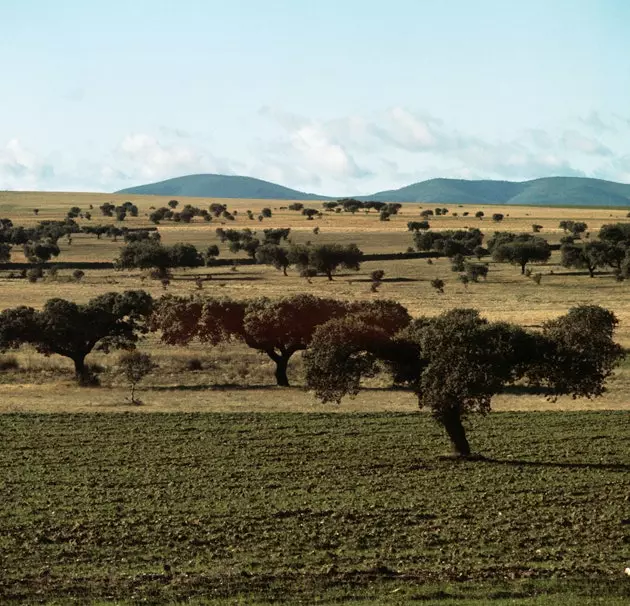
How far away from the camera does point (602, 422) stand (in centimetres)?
4506

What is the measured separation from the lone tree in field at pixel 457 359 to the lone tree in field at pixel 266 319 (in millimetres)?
Answer: 16333

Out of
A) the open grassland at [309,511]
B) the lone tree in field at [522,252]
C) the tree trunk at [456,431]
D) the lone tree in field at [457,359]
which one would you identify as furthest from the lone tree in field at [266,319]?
the lone tree in field at [522,252]

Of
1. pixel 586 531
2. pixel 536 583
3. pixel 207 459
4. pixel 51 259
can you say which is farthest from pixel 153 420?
pixel 51 259

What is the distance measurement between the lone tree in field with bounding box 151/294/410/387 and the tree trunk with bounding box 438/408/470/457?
17.9 metres

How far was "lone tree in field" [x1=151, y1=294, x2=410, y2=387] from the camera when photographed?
2323 inches

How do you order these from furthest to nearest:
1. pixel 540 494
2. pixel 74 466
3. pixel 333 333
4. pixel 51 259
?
pixel 51 259
pixel 333 333
pixel 74 466
pixel 540 494

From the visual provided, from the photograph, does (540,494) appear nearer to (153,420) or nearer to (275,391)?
(153,420)

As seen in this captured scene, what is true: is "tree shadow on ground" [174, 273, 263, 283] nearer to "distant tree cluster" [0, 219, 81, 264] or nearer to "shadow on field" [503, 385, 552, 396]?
"distant tree cluster" [0, 219, 81, 264]

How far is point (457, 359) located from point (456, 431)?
8.68 feet

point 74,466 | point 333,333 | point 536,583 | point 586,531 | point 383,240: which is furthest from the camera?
point 383,240

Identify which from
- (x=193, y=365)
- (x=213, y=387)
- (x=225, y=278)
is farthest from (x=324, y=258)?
(x=213, y=387)

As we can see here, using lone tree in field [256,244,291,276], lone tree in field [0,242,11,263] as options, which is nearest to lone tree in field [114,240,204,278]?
lone tree in field [256,244,291,276]

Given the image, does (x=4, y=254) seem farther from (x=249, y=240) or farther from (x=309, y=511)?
(x=309, y=511)

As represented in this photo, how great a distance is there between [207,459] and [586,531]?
14420 mm
